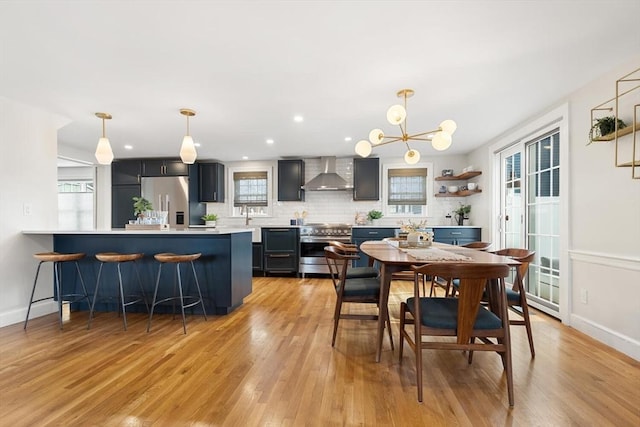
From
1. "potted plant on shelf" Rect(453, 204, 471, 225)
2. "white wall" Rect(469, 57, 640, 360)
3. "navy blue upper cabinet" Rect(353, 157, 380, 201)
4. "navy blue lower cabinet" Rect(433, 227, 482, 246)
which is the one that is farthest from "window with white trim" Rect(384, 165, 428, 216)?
"white wall" Rect(469, 57, 640, 360)

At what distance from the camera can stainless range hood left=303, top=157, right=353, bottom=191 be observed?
18.3 feet

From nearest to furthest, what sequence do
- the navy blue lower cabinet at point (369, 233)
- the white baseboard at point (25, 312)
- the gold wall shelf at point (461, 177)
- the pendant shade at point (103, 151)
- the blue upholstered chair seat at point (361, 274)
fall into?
the blue upholstered chair seat at point (361, 274) → the white baseboard at point (25, 312) → the pendant shade at point (103, 151) → the gold wall shelf at point (461, 177) → the navy blue lower cabinet at point (369, 233)

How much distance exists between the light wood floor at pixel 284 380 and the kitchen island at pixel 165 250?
469 millimetres

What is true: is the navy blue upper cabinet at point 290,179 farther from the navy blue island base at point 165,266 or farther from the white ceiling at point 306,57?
the navy blue island base at point 165,266

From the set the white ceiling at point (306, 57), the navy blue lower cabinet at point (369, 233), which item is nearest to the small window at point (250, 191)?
the navy blue lower cabinet at point (369, 233)

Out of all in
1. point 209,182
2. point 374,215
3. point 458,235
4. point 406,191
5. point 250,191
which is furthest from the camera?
point 250,191

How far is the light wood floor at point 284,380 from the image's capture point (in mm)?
1571

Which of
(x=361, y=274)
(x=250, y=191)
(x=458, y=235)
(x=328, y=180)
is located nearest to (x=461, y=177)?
(x=458, y=235)

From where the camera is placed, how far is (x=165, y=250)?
3.30m

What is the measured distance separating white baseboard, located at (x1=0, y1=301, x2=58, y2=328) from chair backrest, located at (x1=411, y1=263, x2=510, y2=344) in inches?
157

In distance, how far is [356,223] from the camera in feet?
19.3

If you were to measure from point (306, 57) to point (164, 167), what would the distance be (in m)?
4.63

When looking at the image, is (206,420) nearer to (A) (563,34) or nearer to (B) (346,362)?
(B) (346,362)

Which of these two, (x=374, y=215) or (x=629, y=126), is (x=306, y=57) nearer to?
(x=629, y=126)
